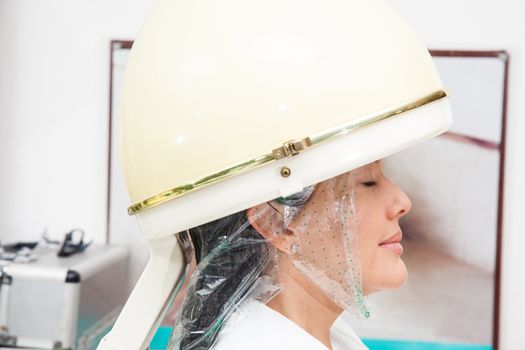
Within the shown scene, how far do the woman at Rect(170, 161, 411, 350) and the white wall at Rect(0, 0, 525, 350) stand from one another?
1.25m

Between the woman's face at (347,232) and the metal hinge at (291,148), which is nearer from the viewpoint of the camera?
the metal hinge at (291,148)

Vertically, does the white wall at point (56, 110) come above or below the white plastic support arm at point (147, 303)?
above

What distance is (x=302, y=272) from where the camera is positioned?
0.63m

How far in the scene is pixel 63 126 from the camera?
1.79 metres

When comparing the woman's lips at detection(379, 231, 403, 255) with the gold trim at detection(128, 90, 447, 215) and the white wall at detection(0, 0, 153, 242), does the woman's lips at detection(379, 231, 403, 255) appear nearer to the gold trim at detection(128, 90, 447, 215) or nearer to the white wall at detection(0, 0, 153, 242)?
the gold trim at detection(128, 90, 447, 215)

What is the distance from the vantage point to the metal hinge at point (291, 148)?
0.50 m

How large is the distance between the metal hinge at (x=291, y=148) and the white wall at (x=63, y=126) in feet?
4.68

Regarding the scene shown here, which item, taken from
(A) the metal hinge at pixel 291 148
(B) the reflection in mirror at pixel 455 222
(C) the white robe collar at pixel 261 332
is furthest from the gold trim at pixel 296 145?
(B) the reflection in mirror at pixel 455 222

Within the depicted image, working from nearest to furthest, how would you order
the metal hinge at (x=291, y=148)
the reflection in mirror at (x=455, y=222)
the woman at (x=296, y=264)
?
the metal hinge at (x=291, y=148) < the woman at (x=296, y=264) < the reflection in mirror at (x=455, y=222)

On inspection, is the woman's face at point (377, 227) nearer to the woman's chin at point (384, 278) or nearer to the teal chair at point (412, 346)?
the woman's chin at point (384, 278)

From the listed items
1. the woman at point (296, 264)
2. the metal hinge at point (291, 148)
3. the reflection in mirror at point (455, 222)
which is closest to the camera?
the metal hinge at point (291, 148)

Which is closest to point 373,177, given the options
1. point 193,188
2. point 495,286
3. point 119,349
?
point 193,188

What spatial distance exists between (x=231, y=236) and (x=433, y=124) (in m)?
0.30

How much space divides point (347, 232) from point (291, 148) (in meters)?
0.18
